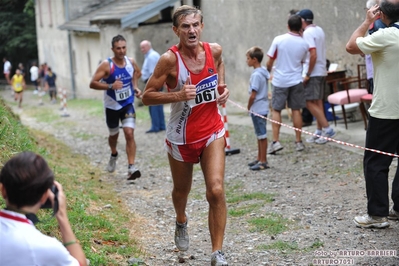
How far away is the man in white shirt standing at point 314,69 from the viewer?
11.1 m

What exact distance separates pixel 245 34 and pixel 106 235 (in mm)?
13200

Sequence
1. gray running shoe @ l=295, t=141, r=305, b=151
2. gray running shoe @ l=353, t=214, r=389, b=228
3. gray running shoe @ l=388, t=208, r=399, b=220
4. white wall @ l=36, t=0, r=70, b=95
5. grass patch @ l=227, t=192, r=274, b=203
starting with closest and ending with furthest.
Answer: gray running shoe @ l=353, t=214, r=389, b=228 < gray running shoe @ l=388, t=208, r=399, b=220 < grass patch @ l=227, t=192, r=274, b=203 < gray running shoe @ l=295, t=141, r=305, b=151 < white wall @ l=36, t=0, r=70, b=95

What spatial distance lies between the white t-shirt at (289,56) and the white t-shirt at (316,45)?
0.49 m

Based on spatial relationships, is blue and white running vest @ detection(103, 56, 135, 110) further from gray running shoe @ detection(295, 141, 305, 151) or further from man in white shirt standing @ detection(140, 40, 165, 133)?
man in white shirt standing @ detection(140, 40, 165, 133)

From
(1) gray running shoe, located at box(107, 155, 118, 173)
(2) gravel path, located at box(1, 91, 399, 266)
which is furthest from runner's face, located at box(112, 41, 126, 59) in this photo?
(2) gravel path, located at box(1, 91, 399, 266)

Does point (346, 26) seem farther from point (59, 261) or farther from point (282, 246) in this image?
point (59, 261)

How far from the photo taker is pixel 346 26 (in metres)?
13.5

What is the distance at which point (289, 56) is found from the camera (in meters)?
10.5

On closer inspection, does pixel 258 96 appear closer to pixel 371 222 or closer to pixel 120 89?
pixel 120 89

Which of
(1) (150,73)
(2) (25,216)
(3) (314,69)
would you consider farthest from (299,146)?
(2) (25,216)

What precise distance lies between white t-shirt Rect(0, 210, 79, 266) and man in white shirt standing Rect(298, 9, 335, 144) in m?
8.57

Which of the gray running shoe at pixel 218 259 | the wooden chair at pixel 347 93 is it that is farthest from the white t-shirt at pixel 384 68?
the wooden chair at pixel 347 93

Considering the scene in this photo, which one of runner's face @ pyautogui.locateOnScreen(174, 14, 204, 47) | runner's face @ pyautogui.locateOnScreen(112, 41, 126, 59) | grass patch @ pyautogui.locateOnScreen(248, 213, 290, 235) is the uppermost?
runner's face @ pyautogui.locateOnScreen(174, 14, 204, 47)

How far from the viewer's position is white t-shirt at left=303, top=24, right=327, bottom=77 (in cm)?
1110
